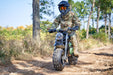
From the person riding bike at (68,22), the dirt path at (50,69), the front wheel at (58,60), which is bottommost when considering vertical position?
the dirt path at (50,69)

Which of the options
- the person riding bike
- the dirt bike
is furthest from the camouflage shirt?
the dirt bike

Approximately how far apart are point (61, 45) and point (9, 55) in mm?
2597

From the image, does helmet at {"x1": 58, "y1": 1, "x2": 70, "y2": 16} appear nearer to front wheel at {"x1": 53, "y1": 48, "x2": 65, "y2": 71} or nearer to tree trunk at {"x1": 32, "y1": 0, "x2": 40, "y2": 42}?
front wheel at {"x1": 53, "y1": 48, "x2": 65, "y2": 71}

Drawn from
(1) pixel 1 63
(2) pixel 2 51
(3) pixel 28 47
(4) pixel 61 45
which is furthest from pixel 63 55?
(3) pixel 28 47

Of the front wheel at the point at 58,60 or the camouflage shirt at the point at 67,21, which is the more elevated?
the camouflage shirt at the point at 67,21

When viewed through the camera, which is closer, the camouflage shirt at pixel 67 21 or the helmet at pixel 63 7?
the helmet at pixel 63 7

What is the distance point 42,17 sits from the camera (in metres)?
13.8

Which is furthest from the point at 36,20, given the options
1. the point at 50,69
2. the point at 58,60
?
the point at 58,60

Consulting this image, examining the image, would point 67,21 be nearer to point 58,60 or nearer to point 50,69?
point 58,60

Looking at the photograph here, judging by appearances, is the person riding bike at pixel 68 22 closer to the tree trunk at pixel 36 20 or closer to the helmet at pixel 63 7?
the helmet at pixel 63 7

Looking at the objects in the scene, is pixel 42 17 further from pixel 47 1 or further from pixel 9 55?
pixel 9 55

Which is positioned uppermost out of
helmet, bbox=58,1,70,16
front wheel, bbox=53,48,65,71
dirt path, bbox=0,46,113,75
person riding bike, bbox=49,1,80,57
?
helmet, bbox=58,1,70,16

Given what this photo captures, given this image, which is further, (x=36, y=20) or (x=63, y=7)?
(x=36, y=20)

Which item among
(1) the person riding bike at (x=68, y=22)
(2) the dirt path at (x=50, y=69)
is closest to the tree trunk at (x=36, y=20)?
Result: (2) the dirt path at (x=50, y=69)
